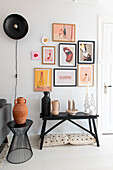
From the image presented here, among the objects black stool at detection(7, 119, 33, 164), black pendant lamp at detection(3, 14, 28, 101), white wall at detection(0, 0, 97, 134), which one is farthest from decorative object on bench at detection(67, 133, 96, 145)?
black pendant lamp at detection(3, 14, 28, 101)

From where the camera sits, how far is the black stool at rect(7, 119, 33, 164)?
4.98ft

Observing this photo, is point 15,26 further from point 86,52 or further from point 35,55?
point 86,52

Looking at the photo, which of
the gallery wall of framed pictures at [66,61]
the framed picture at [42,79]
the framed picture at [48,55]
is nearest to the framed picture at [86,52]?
the gallery wall of framed pictures at [66,61]

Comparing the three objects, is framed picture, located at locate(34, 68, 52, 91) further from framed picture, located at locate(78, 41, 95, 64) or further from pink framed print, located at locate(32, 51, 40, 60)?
framed picture, located at locate(78, 41, 95, 64)

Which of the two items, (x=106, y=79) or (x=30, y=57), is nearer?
(x=30, y=57)

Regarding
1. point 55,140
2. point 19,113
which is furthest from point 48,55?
point 55,140

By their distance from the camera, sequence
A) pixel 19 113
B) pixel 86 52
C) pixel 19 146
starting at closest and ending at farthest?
pixel 19 113
pixel 19 146
pixel 86 52

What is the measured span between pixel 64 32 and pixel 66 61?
51cm

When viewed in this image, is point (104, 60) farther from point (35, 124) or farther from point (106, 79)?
point (35, 124)

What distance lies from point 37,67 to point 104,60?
1263 mm

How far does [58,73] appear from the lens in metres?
2.17

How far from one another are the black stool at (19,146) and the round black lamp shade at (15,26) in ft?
4.57

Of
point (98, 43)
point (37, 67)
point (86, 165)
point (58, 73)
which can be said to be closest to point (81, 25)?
point (98, 43)

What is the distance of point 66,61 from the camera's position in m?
2.18
